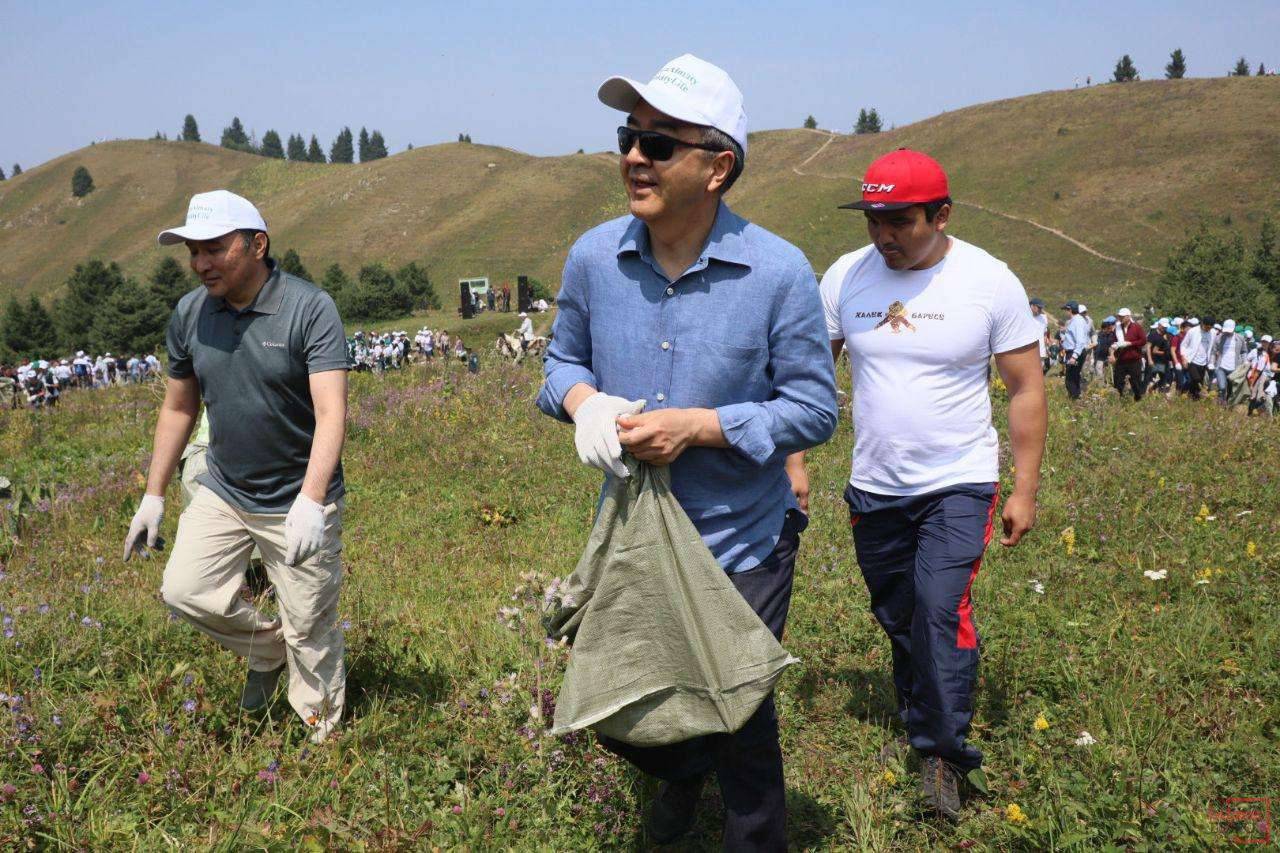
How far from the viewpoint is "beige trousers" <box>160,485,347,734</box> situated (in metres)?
3.78

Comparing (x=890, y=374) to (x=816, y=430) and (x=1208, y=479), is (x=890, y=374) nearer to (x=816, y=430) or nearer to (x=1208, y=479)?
(x=816, y=430)

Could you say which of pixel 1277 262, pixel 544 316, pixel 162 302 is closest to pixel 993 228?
pixel 1277 262

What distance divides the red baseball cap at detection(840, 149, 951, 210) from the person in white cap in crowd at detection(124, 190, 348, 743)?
7.00 ft

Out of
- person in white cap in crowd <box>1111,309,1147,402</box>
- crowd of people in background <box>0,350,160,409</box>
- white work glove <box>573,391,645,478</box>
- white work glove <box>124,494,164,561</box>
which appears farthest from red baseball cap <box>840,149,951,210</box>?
crowd of people in background <box>0,350,160,409</box>

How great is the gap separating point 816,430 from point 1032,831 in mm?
1681

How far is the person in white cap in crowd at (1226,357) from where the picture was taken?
60.1 ft

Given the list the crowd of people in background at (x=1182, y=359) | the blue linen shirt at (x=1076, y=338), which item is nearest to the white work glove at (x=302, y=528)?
the crowd of people in background at (x=1182, y=359)

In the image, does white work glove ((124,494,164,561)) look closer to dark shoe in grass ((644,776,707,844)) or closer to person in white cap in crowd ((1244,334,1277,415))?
dark shoe in grass ((644,776,707,844))

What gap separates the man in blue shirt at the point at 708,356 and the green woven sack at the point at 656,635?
0.14 metres

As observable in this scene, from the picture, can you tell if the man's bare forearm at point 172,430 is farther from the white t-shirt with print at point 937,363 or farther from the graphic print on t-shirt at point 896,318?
the graphic print on t-shirt at point 896,318

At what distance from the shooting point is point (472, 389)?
41.9ft

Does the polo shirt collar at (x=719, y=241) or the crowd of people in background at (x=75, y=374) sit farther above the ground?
the polo shirt collar at (x=719, y=241)

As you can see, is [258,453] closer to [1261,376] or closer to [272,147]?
[1261,376]

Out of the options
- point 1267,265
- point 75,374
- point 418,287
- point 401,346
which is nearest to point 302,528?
point 401,346
